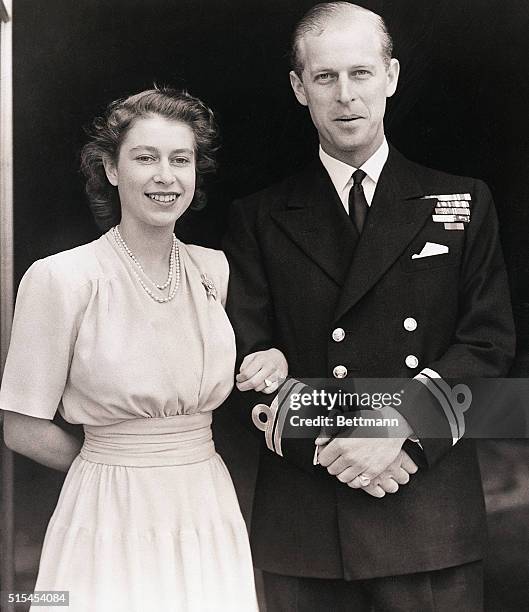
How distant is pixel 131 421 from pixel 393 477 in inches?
22.8

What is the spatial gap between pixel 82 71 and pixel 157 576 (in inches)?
45.0

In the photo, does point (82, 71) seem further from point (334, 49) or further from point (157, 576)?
point (157, 576)

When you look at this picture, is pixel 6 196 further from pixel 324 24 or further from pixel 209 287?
pixel 324 24

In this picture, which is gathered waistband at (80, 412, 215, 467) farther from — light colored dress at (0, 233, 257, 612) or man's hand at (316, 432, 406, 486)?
man's hand at (316, 432, 406, 486)

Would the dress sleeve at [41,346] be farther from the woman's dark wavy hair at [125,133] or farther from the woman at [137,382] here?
the woman's dark wavy hair at [125,133]

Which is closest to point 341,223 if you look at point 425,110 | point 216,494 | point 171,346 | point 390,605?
point 425,110

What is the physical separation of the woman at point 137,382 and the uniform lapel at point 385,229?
25 cm

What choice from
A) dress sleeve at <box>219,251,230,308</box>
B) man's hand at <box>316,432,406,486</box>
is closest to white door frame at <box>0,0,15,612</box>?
dress sleeve at <box>219,251,230,308</box>

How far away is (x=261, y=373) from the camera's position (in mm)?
1768

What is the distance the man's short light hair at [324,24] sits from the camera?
70.1 inches

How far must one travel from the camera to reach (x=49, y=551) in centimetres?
178

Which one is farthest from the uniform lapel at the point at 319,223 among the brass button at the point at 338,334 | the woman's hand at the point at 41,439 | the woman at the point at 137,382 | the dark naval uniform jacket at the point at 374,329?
the woman's hand at the point at 41,439

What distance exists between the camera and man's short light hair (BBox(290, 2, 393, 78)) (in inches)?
70.1

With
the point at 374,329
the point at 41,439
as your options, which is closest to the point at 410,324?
the point at 374,329
